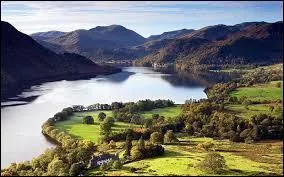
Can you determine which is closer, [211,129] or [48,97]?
[211,129]

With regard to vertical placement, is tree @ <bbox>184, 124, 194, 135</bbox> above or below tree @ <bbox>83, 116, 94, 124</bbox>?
below

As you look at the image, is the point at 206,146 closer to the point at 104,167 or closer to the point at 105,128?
the point at 104,167

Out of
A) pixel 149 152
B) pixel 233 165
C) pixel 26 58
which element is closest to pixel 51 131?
pixel 149 152

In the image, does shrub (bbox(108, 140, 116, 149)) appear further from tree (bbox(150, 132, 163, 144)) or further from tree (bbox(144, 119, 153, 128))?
tree (bbox(144, 119, 153, 128))

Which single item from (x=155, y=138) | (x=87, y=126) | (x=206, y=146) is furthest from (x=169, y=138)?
(x=87, y=126)

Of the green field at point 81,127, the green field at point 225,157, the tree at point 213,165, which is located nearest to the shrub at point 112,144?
the green field at point 81,127

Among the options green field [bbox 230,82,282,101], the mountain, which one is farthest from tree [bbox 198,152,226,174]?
the mountain

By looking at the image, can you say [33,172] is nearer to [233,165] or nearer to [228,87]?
[233,165]
